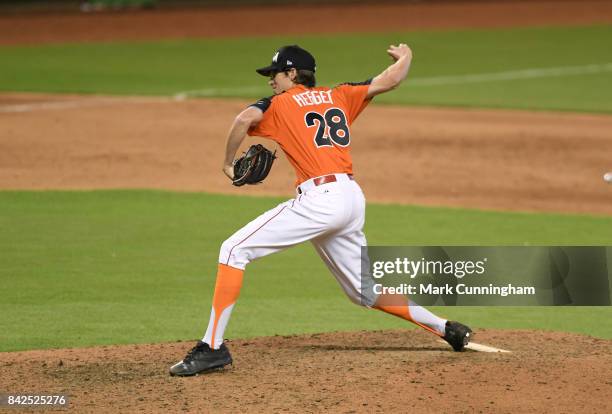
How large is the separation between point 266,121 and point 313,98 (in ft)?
1.05

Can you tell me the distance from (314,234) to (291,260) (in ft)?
11.2

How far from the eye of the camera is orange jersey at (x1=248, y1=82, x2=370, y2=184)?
6.51 metres

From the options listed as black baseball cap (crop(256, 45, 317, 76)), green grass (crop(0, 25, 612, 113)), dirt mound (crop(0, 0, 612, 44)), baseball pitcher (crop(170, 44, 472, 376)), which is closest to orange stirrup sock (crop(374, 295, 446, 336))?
baseball pitcher (crop(170, 44, 472, 376))

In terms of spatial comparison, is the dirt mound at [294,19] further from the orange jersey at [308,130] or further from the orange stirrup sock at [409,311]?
the orange stirrup sock at [409,311]

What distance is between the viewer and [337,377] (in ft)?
20.6

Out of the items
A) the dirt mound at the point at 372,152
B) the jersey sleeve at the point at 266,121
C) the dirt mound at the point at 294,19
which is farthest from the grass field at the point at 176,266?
the dirt mound at the point at 294,19

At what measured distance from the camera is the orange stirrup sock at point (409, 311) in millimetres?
6770

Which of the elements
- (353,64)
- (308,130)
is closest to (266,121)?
(308,130)

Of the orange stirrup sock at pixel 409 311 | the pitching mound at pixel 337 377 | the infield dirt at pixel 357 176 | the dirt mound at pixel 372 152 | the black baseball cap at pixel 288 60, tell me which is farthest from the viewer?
the dirt mound at pixel 372 152

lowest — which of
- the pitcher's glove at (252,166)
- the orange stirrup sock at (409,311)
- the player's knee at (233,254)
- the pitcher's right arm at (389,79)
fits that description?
the orange stirrup sock at (409,311)

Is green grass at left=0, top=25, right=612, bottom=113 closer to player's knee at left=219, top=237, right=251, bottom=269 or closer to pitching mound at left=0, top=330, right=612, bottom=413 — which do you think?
pitching mound at left=0, top=330, right=612, bottom=413

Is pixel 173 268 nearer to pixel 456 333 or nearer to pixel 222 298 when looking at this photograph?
pixel 222 298

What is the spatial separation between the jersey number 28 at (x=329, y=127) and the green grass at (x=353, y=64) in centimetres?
1258

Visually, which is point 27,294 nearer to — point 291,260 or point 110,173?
point 291,260
